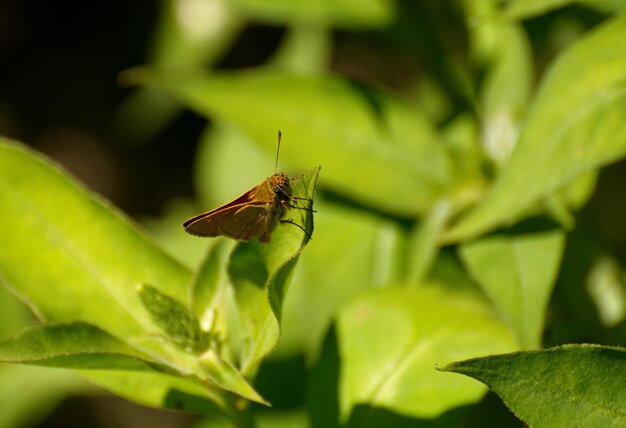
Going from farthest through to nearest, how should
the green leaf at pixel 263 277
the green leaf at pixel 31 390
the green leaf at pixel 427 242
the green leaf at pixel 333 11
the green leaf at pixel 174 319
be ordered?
1. the green leaf at pixel 31 390
2. the green leaf at pixel 333 11
3. the green leaf at pixel 427 242
4. the green leaf at pixel 174 319
5. the green leaf at pixel 263 277

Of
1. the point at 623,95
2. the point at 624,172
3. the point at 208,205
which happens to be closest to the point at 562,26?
the point at 624,172

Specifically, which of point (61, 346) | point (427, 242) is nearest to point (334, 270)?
point (427, 242)

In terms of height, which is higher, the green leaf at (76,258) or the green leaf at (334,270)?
the green leaf at (76,258)

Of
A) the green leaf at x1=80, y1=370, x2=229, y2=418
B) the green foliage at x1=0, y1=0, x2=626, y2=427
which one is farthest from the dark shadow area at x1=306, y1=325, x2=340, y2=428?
the green leaf at x1=80, y1=370, x2=229, y2=418

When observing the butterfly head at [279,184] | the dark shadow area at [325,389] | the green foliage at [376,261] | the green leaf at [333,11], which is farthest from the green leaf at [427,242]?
the green leaf at [333,11]

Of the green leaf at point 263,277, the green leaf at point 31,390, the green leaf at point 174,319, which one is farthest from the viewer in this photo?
the green leaf at point 31,390

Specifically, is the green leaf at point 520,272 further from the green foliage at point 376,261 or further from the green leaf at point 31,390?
the green leaf at point 31,390

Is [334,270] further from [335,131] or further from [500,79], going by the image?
[500,79]
